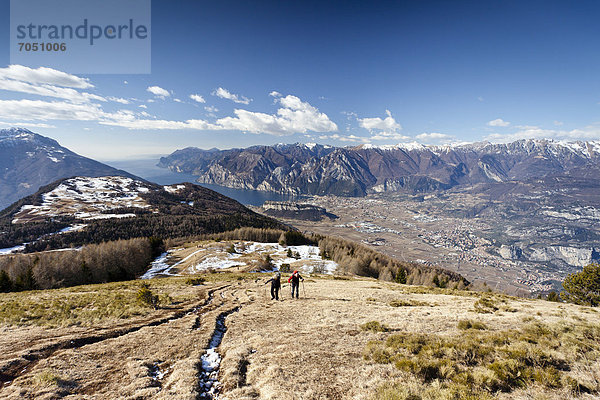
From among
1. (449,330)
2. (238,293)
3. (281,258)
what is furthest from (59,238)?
(449,330)

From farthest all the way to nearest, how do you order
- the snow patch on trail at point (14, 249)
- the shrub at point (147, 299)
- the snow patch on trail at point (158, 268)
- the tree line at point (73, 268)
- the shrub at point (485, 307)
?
the snow patch on trail at point (14, 249), the snow patch on trail at point (158, 268), the tree line at point (73, 268), the shrub at point (147, 299), the shrub at point (485, 307)

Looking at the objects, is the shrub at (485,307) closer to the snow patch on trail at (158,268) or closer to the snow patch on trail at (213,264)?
the snow patch on trail at (213,264)

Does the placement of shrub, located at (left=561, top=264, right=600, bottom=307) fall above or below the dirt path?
below

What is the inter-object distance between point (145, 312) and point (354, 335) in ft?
63.8

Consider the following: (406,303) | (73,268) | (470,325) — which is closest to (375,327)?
(470,325)

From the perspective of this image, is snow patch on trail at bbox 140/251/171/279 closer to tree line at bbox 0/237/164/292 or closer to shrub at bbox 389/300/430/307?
tree line at bbox 0/237/164/292

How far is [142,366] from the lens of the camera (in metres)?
12.4

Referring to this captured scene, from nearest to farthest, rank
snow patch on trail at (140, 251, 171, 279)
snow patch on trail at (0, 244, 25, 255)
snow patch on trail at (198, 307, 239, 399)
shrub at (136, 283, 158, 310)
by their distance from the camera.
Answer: snow patch on trail at (198, 307, 239, 399), shrub at (136, 283, 158, 310), snow patch on trail at (140, 251, 171, 279), snow patch on trail at (0, 244, 25, 255)

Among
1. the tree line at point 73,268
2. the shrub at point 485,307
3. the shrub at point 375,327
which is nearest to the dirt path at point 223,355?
the shrub at point 375,327

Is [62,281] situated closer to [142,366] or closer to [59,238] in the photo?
[142,366]

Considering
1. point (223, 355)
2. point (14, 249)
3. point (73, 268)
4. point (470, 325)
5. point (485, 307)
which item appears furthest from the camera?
point (14, 249)

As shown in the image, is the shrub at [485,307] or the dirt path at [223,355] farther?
the shrub at [485,307]

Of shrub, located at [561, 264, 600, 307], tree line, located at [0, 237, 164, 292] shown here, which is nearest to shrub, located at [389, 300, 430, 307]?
shrub, located at [561, 264, 600, 307]

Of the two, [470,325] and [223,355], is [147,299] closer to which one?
[223,355]
